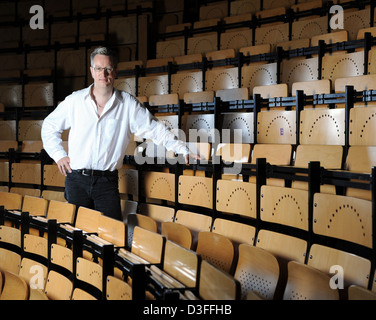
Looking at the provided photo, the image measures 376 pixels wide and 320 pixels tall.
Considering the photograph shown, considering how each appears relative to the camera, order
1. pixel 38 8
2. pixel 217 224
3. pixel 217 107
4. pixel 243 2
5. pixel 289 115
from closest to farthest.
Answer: pixel 217 224 → pixel 289 115 → pixel 217 107 → pixel 243 2 → pixel 38 8

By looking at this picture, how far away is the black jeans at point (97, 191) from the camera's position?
1.44 m

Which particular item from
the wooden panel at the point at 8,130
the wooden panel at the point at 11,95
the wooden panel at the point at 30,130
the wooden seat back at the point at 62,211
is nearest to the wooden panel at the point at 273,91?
the wooden seat back at the point at 62,211

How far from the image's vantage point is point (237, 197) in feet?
4.66

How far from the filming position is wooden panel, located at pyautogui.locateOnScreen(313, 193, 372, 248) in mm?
1005

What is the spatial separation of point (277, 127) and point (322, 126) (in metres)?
0.19

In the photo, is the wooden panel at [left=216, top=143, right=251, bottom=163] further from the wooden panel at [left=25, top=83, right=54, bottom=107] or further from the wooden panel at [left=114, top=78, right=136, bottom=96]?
the wooden panel at [left=25, top=83, right=54, bottom=107]

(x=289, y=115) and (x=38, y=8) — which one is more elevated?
(x=38, y=8)

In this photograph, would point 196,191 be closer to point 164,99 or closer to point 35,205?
point 35,205

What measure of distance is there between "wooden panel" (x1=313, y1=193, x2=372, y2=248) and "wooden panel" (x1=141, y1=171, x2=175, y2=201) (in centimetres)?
63

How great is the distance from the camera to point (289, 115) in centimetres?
167

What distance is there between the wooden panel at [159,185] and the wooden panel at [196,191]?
6 centimetres

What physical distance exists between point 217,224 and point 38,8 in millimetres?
3058
